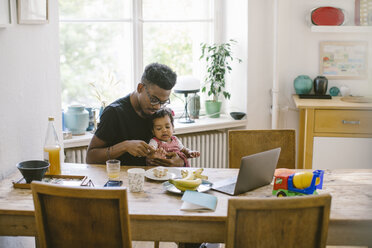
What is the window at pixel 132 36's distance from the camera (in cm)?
355

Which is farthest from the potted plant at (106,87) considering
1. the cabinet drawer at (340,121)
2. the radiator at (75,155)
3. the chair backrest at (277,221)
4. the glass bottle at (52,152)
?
the chair backrest at (277,221)

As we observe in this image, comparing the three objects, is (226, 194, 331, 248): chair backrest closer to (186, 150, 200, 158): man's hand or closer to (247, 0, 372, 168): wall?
(186, 150, 200, 158): man's hand

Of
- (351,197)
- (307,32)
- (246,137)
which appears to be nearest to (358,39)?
(307,32)

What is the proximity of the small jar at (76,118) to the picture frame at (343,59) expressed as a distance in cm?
203

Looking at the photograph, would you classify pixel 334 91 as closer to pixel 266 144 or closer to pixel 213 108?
pixel 213 108

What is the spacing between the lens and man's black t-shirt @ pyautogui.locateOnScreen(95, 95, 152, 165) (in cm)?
243

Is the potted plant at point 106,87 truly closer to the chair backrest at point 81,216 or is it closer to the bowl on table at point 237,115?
the bowl on table at point 237,115

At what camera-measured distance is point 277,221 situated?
1464mm

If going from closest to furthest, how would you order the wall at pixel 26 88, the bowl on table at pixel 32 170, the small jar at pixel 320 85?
1. the bowl on table at pixel 32 170
2. the wall at pixel 26 88
3. the small jar at pixel 320 85

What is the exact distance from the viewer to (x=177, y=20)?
384 cm

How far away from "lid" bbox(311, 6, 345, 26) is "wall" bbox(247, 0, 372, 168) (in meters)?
0.09

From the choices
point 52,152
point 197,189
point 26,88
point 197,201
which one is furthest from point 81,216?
point 26,88

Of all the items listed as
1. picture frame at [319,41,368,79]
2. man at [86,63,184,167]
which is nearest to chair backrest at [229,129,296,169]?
man at [86,63,184,167]

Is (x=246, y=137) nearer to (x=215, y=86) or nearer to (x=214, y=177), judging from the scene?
(x=214, y=177)
